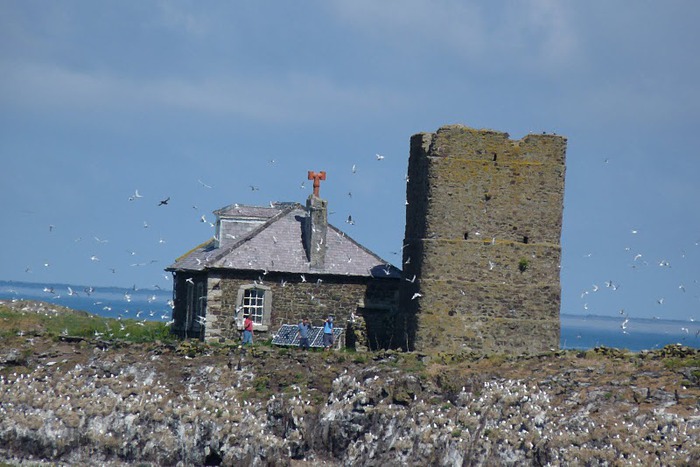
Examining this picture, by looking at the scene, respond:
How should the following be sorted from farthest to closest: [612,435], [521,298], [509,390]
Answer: [521,298]
[509,390]
[612,435]

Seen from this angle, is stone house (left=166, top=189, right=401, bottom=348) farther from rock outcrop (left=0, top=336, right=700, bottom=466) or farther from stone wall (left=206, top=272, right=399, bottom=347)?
rock outcrop (left=0, top=336, right=700, bottom=466)

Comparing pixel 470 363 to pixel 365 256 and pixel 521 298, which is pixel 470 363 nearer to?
pixel 521 298

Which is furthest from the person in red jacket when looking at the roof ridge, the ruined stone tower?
the ruined stone tower

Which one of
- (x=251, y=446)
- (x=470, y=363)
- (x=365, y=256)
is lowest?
(x=251, y=446)

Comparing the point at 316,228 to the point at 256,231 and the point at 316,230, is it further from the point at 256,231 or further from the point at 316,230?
the point at 256,231

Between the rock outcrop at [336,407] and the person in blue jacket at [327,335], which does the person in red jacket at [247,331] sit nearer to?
the rock outcrop at [336,407]

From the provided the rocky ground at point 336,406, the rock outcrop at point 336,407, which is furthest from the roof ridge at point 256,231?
the rock outcrop at point 336,407

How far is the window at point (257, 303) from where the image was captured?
41625 mm

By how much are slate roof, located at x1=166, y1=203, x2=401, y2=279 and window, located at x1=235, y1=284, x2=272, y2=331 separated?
705 mm

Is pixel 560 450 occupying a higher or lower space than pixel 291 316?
lower

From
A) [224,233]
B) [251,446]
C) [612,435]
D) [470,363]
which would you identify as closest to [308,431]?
[251,446]

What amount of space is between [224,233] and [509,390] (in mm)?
14897

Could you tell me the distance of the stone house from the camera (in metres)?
41.5

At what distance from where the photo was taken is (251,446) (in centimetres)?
3469
